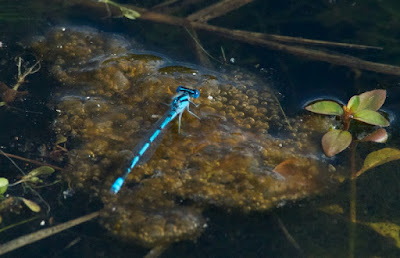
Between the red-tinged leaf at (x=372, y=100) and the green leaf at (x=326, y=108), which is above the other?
the red-tinged leaf at (x=372, y=100)

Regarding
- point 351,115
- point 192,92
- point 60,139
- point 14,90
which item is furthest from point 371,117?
point 14,90

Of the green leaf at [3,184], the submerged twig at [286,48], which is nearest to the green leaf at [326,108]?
the submerged twig at [286,48]

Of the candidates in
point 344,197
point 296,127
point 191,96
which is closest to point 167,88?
point 191,96

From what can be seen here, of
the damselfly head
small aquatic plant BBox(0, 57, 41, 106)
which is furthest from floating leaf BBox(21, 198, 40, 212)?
the damselfly head

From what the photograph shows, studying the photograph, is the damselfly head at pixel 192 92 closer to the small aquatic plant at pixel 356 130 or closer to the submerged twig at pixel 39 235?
the small aquatic plant at pixel 356 130

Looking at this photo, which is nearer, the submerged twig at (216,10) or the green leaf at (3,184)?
the green leaf at (3,184)

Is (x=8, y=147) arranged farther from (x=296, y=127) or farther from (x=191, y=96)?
(x=296, y=127)
